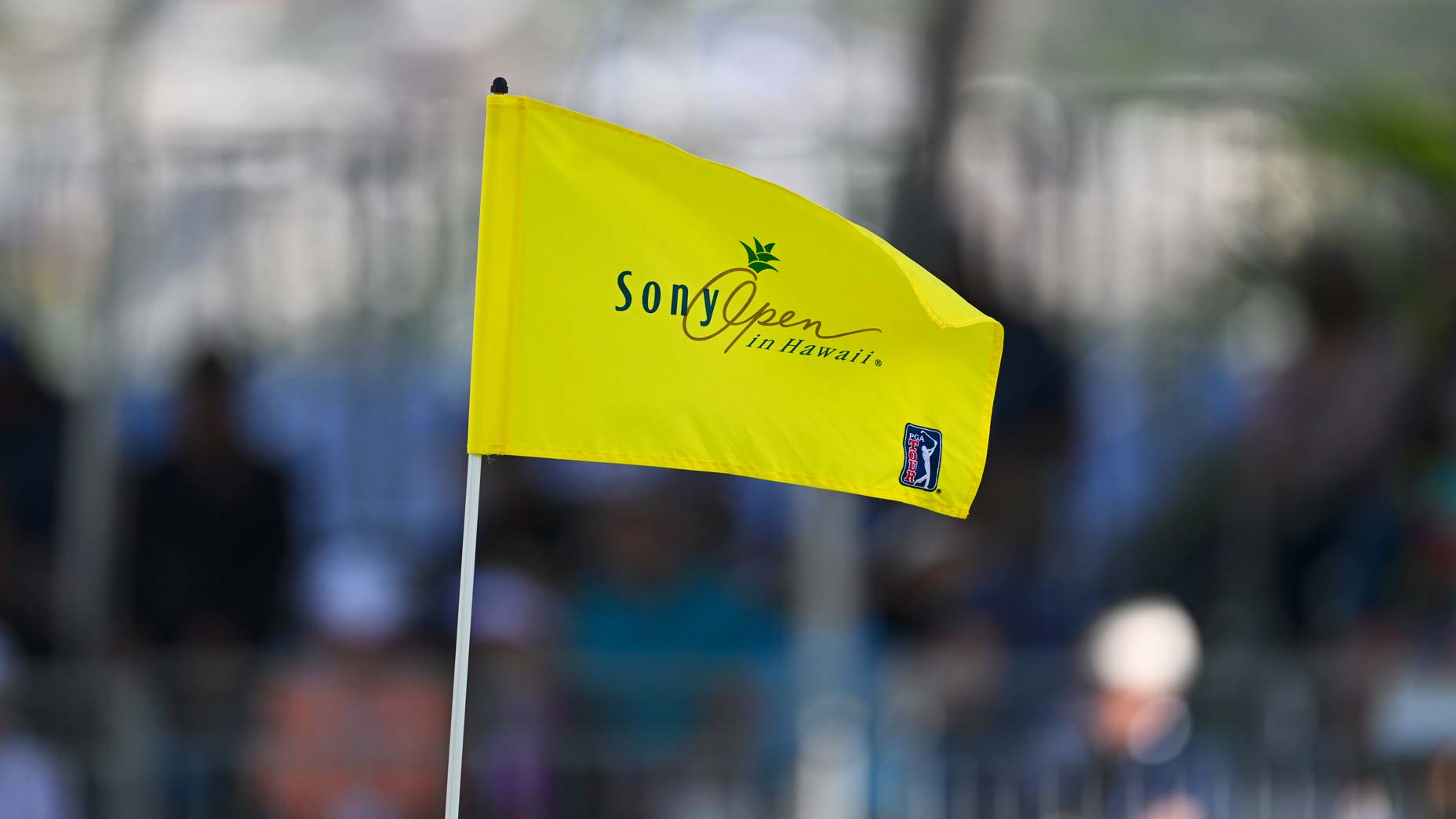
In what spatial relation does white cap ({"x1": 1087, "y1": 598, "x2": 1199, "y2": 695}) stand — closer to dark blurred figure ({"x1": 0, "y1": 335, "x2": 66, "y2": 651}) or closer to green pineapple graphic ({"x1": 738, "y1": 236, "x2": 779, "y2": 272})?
green pineapple graphic ({"x1": 738, "y1": 236, "x2": 779, "y2": 272})

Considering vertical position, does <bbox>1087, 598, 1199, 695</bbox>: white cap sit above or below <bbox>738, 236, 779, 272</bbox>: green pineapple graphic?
below

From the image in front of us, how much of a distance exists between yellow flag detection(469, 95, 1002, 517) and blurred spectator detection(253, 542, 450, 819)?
358 cm

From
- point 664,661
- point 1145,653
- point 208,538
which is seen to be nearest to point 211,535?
point 208,538

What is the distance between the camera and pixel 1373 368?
8.62 m

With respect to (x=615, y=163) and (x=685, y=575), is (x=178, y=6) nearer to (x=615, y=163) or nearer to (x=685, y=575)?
(x=685, y=575)

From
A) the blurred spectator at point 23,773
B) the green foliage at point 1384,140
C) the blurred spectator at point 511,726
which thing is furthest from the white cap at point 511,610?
the green foliage at point 1384,140

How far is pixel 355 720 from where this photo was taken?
7863 millimetres

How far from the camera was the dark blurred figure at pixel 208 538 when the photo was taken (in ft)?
27.8

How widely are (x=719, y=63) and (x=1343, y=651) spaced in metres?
3.22

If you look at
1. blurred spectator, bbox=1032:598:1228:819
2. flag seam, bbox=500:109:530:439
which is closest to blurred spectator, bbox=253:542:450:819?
blurred spectator, bbox=1032:598:1228:819

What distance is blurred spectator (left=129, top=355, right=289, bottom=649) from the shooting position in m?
8.48

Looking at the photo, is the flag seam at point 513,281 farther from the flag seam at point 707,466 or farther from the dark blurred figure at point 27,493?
the dark blurred figure at point 27,493

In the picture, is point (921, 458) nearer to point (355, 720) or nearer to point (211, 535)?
point (355, 720)

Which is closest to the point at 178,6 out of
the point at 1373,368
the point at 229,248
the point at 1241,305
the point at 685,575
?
the point at 229,248
